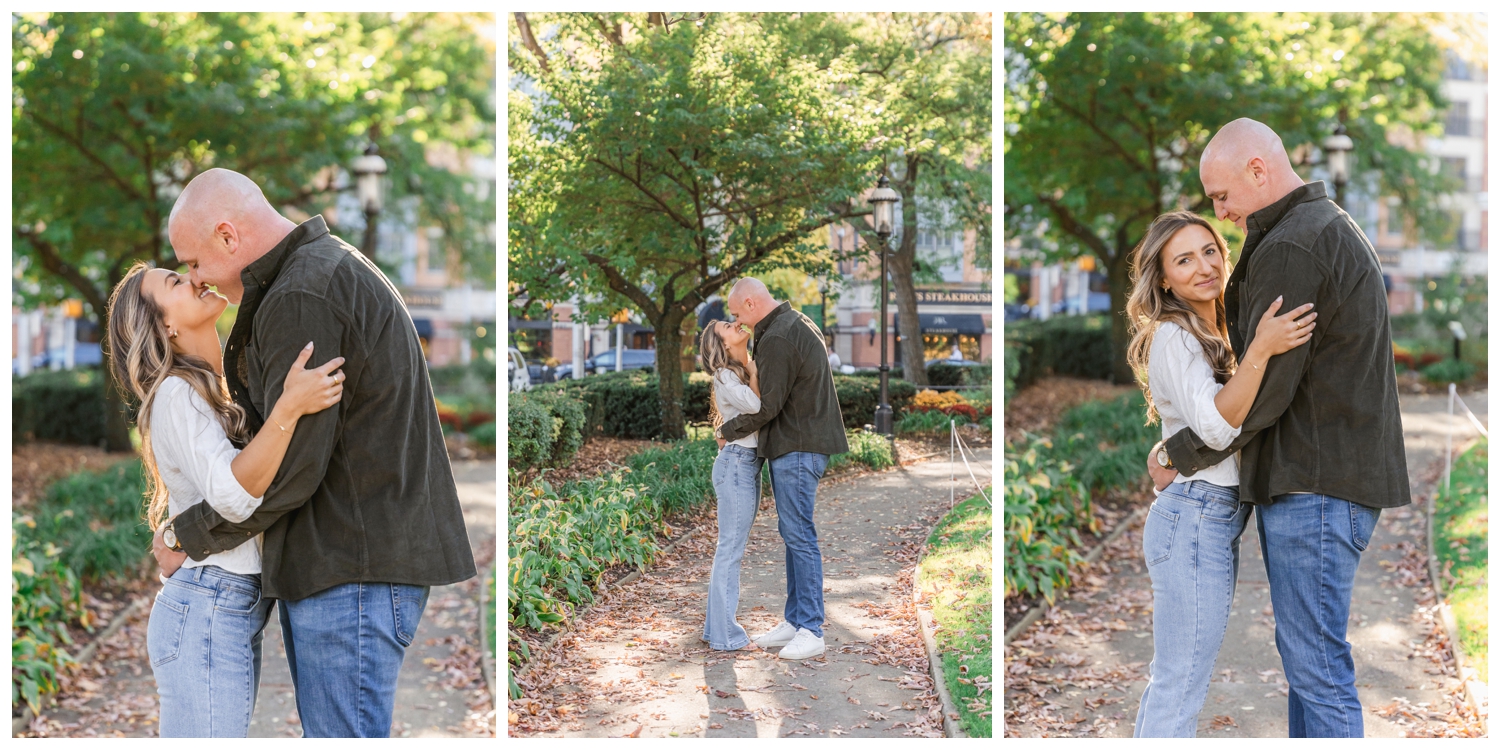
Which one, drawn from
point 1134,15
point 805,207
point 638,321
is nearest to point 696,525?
point 638,321

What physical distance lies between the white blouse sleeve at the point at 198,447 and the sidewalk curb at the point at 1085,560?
376 centimetres

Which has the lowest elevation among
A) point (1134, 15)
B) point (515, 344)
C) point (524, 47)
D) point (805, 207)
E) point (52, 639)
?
point (52, 639)

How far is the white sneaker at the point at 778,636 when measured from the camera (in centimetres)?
303

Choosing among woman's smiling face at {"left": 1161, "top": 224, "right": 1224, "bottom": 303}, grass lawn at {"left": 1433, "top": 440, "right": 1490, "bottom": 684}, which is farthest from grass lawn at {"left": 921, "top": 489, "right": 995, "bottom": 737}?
grass lawn at {"left": 1433, "top": 440, "right": 1490, "bottom": 684}

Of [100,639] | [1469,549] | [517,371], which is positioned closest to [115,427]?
[100,639]

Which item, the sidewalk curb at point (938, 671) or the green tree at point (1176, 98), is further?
the green tree at point (1176, 98)

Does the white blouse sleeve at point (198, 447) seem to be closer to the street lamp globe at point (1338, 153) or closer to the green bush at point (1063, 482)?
the green bush at point (1063, 482)

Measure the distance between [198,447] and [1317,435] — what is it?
2.53 meters

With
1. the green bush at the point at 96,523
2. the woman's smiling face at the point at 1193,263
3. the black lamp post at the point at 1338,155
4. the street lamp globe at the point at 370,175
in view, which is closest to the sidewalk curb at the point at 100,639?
Result: the green bush at the point at 96,523

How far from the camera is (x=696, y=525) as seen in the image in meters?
3.04

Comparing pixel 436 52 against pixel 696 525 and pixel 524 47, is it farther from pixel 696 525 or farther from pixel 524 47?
pixel 696 525

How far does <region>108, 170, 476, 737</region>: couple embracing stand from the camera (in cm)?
218

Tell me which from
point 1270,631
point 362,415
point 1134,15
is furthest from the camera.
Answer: point 1134,15

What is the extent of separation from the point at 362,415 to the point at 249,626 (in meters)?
0.55
